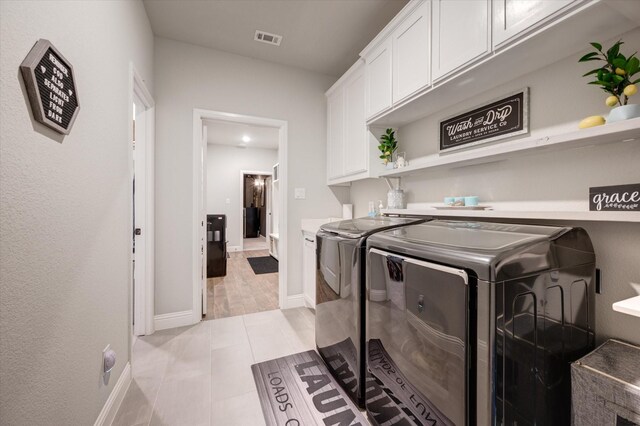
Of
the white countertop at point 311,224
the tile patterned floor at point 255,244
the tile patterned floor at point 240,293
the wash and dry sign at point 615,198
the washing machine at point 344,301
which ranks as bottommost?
the tile patterned floor at point 240,293

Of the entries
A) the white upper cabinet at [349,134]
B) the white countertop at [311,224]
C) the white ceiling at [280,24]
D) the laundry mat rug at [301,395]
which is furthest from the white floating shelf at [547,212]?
the white ceiling at [280,24]

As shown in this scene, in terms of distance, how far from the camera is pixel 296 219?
3.14 metres

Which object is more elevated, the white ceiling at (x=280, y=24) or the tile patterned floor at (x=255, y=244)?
the white ceiling at (x=280, y=24)

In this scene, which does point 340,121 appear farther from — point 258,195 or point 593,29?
point 258,195

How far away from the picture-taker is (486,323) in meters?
0.86

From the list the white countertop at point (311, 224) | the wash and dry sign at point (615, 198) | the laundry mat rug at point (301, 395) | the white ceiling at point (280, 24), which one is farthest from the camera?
the white countertop at point (311, 224)

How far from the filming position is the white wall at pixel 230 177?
21.4 ft

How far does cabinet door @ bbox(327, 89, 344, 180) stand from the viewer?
289 cm

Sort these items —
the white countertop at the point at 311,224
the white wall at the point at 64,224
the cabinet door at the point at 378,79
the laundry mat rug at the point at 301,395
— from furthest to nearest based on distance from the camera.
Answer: the white countertop at the point at 311,224
the cabinet door at the point at 378,79
the laundry mat rug at the point at 301,395
the white wall at the point at 64,224

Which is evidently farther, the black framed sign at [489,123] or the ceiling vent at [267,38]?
the ceiling vent at [267,38]

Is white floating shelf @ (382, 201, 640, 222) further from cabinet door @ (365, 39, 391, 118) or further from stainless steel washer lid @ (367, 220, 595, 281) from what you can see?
cabinet door @ (365, 39, 391, 118)

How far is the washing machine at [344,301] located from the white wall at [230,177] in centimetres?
519

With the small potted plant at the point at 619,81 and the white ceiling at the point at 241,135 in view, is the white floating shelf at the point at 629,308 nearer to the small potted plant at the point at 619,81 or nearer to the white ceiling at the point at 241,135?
the small potted plant at the point at 619,81

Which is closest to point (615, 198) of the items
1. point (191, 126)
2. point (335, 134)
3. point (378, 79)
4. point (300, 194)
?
point (378, 79)
